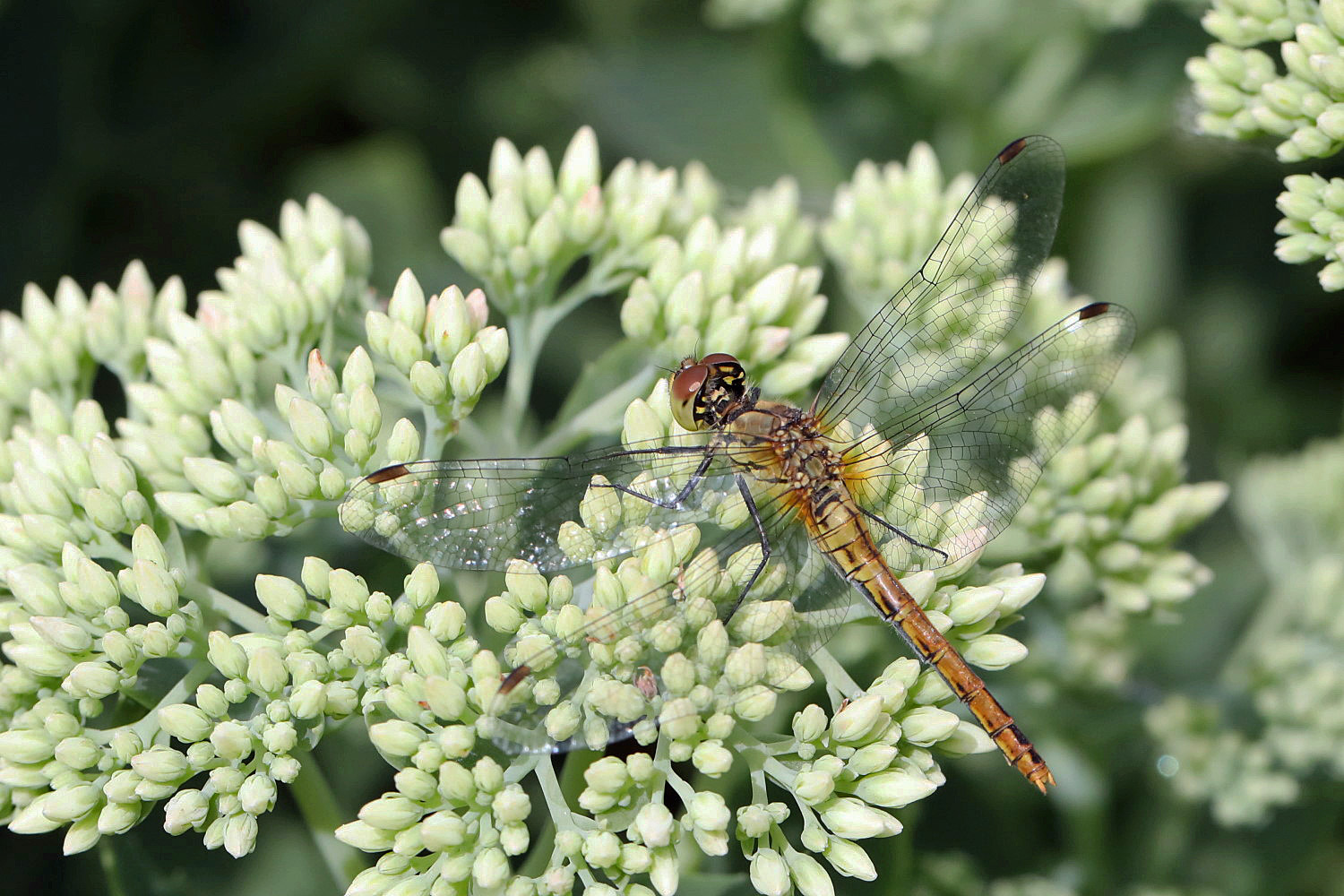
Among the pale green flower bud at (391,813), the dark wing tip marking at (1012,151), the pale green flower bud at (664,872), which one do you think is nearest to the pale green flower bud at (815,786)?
the pale green flower bud at (664,872)

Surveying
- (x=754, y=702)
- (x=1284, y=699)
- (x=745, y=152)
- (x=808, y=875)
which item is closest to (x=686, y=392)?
(x=754, y=702)

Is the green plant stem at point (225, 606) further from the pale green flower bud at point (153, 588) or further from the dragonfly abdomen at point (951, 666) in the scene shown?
A: the dragonfly abdomen at point (951, 666)

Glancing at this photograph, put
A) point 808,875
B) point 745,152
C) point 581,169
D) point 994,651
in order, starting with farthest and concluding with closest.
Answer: point 745,152
point 581,169
point 994,651
point 808,875

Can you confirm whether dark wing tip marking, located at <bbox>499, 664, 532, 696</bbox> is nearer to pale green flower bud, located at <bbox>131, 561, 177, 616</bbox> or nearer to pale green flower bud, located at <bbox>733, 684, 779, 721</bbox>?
pale green flower bud, located at <bbox>733, 684, 779, 721</bbox>

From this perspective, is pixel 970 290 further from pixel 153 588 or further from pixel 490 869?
pixel 153 588

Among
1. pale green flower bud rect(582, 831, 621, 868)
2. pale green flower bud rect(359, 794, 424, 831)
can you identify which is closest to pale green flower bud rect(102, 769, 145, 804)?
pale green flower bud rect(359, 794, 424, 831)

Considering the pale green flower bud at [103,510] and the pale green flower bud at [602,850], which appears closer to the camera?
the pale green flower bud at [602,850]
